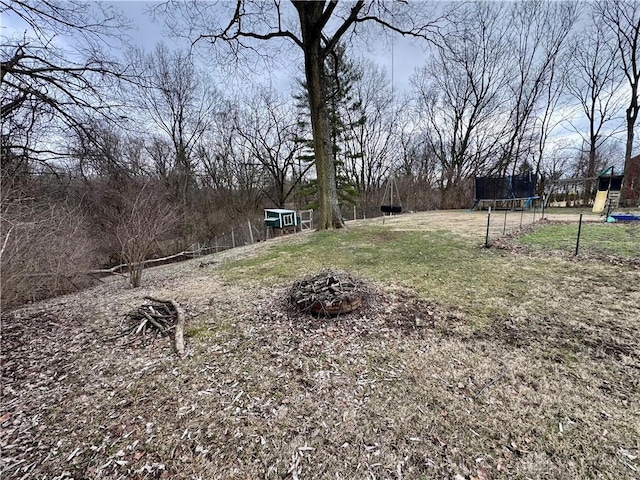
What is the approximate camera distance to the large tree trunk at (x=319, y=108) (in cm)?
786

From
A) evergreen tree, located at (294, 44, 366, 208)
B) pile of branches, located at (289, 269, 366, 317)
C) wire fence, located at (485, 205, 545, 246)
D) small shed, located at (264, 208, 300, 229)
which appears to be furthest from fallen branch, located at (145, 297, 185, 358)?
evergreen tree, located at (294, 44, 366, 208)

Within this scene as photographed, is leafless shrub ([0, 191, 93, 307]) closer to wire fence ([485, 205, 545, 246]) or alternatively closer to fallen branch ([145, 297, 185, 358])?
fallen branch ([145, 297, 185, 358])

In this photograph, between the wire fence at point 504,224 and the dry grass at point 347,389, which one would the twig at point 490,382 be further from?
the wire fence at point 504,224

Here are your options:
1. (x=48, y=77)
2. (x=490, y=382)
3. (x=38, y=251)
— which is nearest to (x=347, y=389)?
(x=490, y=382)

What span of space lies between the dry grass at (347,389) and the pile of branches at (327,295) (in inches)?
5.4

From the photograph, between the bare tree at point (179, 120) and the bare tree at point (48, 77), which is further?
the bare tree at point (179, 120)

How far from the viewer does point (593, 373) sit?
194cm

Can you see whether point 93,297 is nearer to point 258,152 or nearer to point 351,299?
point 351,299

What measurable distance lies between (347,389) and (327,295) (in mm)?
1134

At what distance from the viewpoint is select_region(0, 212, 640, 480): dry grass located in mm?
1404

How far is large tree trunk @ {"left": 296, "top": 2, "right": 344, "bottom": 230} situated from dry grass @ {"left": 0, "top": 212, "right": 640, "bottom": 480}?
559 centimetres

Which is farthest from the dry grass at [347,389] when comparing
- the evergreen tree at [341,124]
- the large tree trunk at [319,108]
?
the evergreen tree at [341,124]

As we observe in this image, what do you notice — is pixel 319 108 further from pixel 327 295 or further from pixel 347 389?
pixel 347 389

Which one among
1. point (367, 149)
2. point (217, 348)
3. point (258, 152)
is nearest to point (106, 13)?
point (217, 348)
